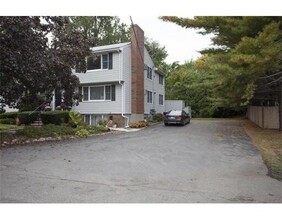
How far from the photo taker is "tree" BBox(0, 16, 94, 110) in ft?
39.9

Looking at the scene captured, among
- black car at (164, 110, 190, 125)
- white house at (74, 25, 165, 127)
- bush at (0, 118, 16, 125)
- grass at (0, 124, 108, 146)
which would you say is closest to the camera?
grass at (0, 124, 108, 146)

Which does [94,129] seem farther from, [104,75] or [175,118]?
[175,118]

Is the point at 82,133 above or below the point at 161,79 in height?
below

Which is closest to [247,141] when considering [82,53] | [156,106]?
[82,53]

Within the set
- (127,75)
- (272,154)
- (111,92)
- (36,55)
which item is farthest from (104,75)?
(272,154)

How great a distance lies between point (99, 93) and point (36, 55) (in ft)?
41.8

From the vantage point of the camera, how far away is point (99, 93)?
26.4 meters

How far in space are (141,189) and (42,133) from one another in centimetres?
1028

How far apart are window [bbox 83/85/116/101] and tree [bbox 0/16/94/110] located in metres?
7.12

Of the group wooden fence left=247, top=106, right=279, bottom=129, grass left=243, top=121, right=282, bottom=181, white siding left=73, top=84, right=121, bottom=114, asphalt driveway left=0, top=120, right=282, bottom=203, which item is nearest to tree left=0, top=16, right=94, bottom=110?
asphalt driveway left=0, top=120, right=282, bottom=203

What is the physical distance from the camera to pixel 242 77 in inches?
606

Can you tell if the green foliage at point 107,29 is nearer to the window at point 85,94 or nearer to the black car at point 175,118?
the window at point 85,94

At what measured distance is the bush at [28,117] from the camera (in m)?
23.2

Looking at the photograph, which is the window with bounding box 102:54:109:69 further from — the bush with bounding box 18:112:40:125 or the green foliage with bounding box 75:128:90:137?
the green foliage with bounding box 75:128:90:137
